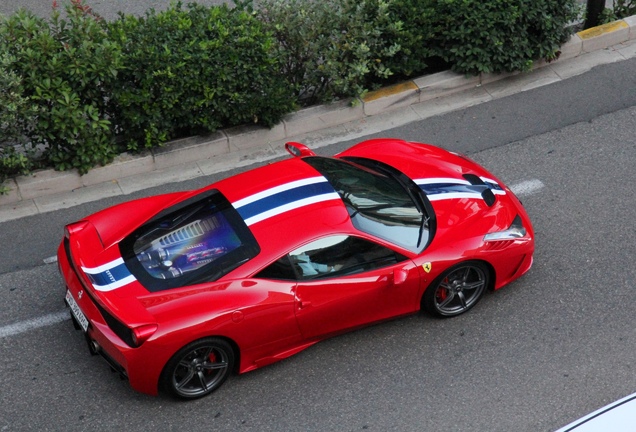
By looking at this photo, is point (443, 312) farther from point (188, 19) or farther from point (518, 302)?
point (188, 19)

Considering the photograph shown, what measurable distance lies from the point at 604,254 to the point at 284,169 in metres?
3.02

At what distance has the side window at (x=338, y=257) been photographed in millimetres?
6469

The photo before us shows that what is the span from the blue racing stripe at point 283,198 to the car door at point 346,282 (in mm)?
458

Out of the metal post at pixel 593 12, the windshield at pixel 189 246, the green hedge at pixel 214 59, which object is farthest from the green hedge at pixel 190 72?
the metal post at pixel 593 12

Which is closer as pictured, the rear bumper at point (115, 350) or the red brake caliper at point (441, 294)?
the rear bumper at point (115, 350)

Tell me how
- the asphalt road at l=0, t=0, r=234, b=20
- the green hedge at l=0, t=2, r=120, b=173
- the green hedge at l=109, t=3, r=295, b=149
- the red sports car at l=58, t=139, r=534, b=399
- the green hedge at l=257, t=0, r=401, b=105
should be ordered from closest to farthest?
1. the red sports car at l=58, t=139, r=534, b=399
2. the green hedge at l=0, t=2, r=120, b=173
3. the green hedge at l=109, t=3, r=295, b=149
4. the green hedge at l=257, t=0, r=401, b=105
5. the asphalt road at l=0, t=0, r=234, b=20

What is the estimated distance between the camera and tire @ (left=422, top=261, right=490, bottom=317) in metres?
6.97

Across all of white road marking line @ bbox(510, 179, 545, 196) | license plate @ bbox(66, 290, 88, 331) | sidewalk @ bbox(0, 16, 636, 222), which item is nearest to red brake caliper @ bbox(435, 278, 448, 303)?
white road marking line @ bbox(510, 179, 545, 196)

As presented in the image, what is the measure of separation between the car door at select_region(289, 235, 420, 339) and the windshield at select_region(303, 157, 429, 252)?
0.49ft

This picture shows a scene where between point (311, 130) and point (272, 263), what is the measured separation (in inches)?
142

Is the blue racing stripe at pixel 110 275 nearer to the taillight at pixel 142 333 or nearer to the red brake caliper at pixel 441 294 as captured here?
the taillight at pixel 142 333

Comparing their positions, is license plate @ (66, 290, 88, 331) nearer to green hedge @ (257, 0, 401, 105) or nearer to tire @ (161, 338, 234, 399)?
tire @ (161, 338, 234, 399)

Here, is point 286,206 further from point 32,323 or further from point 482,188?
point 32,323

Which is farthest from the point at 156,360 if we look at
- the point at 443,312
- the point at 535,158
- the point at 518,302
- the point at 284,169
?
the point at 535,158
